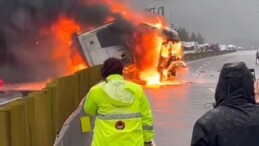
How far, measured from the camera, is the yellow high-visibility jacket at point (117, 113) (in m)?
6.05

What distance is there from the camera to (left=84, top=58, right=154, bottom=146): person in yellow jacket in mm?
6039

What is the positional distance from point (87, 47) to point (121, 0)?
6.51 meters

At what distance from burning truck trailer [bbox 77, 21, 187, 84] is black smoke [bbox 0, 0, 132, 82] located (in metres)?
1.51

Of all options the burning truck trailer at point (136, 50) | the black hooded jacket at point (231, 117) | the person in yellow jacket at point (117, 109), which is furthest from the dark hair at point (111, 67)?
the burning truck trailer at point (136, 50)

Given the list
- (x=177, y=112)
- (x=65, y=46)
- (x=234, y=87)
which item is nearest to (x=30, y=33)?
(x=65, y=46)

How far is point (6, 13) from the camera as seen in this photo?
35.7m

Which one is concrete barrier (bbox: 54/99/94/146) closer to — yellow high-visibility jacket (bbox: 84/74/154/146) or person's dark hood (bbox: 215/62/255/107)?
yellow high-visibility jacket (bbox: 84/74/154/146)

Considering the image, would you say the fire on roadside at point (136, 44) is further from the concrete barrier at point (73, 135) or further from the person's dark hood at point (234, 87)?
the person's dark hood at point (234, 87)

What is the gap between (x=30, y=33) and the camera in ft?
119

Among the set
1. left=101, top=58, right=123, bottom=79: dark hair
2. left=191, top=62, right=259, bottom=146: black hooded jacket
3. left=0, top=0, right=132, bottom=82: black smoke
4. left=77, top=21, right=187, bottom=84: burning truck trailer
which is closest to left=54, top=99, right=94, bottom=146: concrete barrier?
left=101, top=58, right=123, bottom=79: dark hair

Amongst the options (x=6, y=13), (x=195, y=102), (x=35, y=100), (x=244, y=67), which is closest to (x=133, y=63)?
(x=6, y=13)

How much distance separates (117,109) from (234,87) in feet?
8.18

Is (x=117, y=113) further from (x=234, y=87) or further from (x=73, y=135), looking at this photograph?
(x=73, y=135)

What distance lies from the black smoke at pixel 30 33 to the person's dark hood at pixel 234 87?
30.5 metres
